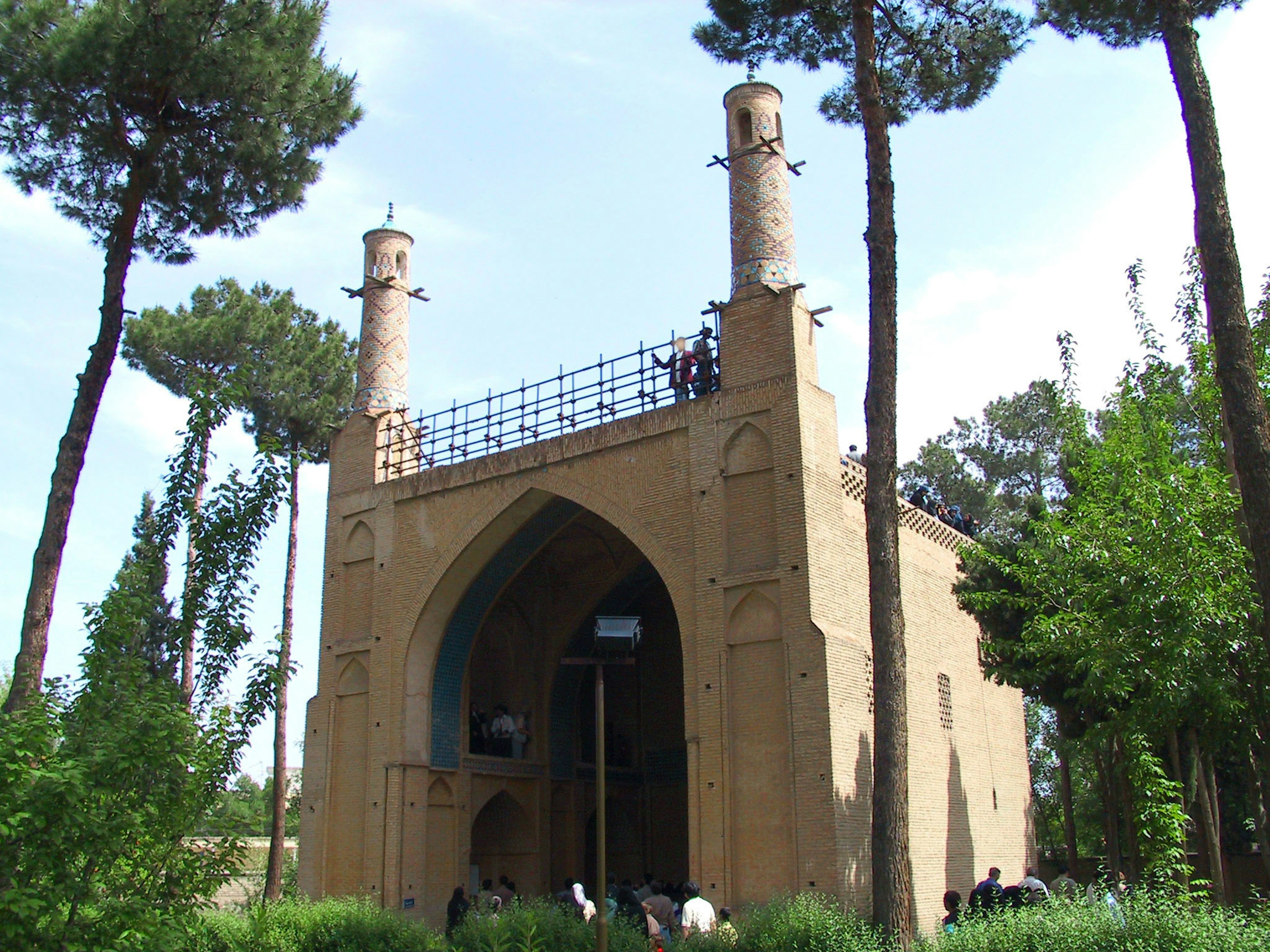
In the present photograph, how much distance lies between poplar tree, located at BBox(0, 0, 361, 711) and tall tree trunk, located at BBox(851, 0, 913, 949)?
5.20m

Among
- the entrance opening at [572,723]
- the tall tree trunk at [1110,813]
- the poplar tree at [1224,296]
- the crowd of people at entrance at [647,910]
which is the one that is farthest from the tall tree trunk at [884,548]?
the tall tree trunk at [1110,813]

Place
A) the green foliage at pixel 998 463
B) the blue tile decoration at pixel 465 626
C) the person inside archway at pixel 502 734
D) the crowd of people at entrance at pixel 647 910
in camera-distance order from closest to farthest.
Result: 1. the crowd of people at entrance at pixel 647 910
2. the blue tile decoration at pixel 465 626
3. the person inside archway at pixel 502 734
4. the green foliage at pixel 998 463

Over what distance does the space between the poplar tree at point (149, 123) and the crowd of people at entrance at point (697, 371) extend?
4433 millimetres

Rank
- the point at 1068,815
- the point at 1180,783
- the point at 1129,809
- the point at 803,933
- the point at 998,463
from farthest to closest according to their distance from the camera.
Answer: the point at 998,463
the point at 1068,815
the point at 1129,809
the point at 1180,783
the point at 803,933

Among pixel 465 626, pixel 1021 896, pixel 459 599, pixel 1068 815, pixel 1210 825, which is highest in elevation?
pixel 459 599

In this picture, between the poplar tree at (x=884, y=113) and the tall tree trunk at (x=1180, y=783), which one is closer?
the poplar tree at (x=884, y=113)

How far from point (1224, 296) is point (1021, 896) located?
4831 mm

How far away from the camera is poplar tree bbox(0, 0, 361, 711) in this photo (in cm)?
1020

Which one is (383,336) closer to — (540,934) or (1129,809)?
(540,934)

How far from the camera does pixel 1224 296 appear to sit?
7.07 metres

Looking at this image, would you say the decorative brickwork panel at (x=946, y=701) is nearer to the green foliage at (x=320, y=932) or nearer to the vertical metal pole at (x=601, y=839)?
the green foliage at (x=320, y=932)

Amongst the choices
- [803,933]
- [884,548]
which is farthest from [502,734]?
[884,548]

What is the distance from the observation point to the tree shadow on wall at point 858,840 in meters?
11.1

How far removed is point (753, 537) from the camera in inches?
494
